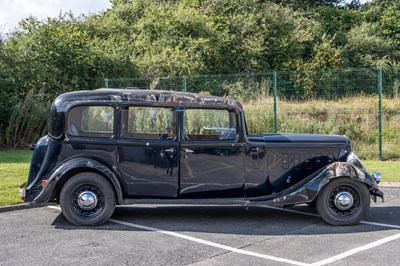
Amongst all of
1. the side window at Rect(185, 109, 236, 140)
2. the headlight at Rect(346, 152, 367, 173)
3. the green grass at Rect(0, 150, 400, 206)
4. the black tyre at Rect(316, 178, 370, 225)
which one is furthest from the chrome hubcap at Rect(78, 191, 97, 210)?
the headlight at Rect(346, 152, 367, 173)

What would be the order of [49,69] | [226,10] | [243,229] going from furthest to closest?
[226,10], [49,69], [243,229]

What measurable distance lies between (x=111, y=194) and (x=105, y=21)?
68.5ft

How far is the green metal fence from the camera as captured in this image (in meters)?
14.2

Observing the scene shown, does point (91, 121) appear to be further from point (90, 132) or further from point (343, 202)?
point (343, 202)

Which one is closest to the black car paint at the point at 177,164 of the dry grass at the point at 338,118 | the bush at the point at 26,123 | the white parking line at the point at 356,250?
the white parking line at the point at 356,250

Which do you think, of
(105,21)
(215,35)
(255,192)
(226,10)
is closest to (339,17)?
(226,10)

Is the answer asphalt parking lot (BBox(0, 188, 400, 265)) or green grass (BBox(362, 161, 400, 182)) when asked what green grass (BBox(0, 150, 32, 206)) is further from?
green grass (BBox(362, 161, 400, 182))

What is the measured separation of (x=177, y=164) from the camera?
7.11m

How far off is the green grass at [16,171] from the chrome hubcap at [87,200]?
6.19ft

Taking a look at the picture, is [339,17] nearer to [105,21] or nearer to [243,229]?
[105,21]

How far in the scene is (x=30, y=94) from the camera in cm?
1650

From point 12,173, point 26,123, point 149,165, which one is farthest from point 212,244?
point 26,123

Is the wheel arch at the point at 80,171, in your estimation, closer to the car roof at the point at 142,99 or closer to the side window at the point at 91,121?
the side window at the point at 91,121

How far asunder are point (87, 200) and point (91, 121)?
116 centimetres
